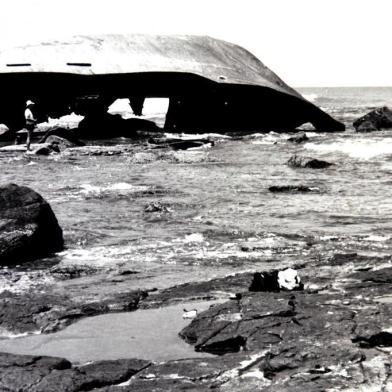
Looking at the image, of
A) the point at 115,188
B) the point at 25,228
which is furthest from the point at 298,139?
the point at 25,228

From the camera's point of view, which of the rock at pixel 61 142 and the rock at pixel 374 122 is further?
the rock at pixel 374 122

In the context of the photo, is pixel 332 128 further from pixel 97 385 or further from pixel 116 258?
pixel 97 385

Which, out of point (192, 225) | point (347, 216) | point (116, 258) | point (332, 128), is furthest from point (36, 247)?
point (332, 128)

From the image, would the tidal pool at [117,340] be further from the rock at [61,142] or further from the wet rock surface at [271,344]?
the rock at [61,142]

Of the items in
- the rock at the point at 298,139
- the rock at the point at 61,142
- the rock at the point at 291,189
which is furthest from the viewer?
the rock at the point at 298,139

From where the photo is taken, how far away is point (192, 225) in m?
6.95

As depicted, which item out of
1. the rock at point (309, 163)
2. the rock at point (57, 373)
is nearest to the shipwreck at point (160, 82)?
the rock at point (309, 163)

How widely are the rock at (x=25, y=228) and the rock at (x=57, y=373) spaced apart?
7.17 feet

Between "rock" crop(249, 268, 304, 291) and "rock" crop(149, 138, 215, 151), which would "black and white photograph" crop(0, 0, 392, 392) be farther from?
"rock" crop(149, 138, 215, 151)

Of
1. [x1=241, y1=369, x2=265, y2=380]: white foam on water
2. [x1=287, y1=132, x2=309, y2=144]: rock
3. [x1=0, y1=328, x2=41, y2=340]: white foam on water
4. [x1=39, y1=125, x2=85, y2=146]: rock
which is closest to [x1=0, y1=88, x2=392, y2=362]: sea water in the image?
[x1=0, y1=328, x2=41, y2=340]: white foam on water

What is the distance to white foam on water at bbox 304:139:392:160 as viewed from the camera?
15180mm

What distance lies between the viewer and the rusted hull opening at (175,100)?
19.5 metres

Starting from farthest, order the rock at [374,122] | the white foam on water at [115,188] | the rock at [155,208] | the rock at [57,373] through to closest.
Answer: the rock at [374,122]
the white foam on water at [115,188]
the rock at [155,208]
the rock at [57,373]

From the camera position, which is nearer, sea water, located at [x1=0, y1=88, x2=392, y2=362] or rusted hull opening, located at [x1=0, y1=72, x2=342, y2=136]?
sea water, located at [x1=0, y1=88, x2=392, y2=362]
